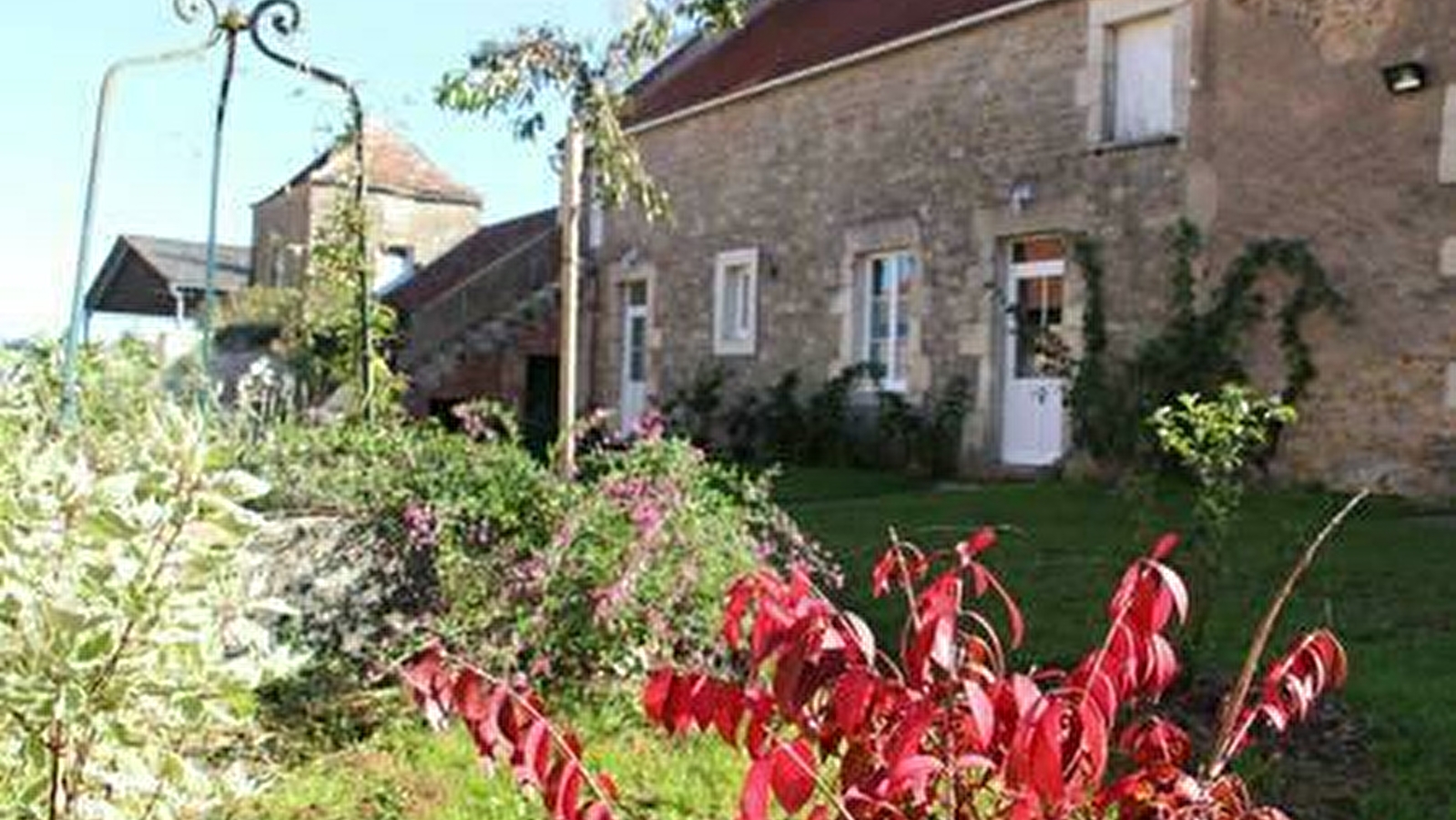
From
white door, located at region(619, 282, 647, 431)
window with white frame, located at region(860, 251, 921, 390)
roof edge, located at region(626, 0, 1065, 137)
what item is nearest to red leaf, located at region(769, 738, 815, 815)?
Result: roof edge, located at region(626, 0, 1065, 137)

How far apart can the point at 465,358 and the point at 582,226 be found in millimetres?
2851

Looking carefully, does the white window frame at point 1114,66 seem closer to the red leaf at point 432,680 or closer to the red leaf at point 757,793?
the red leaf at point 432,680

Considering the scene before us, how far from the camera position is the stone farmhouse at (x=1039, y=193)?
41.1 ft

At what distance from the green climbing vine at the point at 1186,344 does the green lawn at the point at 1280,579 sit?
0.87 meters

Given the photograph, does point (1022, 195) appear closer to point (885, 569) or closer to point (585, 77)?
point (585, 77)

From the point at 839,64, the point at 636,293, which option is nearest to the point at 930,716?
the point at 839,64

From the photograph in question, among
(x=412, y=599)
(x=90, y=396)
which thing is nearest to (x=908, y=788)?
(x=412, y=599)


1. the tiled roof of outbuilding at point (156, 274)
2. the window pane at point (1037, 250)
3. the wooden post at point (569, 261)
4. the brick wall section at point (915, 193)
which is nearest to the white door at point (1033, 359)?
the window pane at point (1037, 250)

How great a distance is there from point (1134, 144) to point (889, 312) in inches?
161

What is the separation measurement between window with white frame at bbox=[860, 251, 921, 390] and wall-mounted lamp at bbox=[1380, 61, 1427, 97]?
18.0ft

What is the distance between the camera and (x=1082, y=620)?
7223mm

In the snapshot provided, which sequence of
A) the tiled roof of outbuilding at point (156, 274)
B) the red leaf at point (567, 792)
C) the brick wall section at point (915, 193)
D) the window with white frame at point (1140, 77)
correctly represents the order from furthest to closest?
the tiled roof of outbuilding at point (156, 274)
the brick wall section at point (915, 193)
the window with white frame at point (1140, 77)
the red leaf at point (567, 792)

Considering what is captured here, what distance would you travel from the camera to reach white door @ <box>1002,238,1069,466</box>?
1534cm

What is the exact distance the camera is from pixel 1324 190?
12961mm
